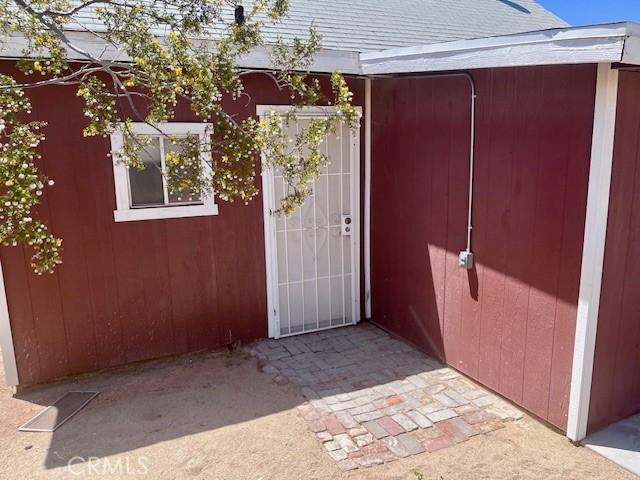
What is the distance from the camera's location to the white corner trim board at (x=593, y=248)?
312 cm

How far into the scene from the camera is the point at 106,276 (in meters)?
4.66

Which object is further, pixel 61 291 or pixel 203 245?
pixel 203 245

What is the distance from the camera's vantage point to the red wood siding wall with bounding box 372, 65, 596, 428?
11.4ft

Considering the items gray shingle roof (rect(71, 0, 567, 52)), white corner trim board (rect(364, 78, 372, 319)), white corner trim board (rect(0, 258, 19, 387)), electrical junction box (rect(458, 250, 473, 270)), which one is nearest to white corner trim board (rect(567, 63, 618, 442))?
electrical junction box (rect(458, 250, 473, 270))

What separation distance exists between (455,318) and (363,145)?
2082mm

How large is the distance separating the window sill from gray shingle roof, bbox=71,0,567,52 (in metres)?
1.56

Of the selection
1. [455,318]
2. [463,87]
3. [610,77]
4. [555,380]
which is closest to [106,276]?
[455,318]

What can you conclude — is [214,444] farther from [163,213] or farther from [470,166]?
[470,166]

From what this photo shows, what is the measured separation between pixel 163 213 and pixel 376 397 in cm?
254

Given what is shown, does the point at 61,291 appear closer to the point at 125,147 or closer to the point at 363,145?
the point at 125,147

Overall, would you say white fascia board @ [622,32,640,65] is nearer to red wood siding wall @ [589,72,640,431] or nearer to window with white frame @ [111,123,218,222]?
red wood siding wall @ [589,72,640,431]

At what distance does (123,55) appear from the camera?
3887 mm

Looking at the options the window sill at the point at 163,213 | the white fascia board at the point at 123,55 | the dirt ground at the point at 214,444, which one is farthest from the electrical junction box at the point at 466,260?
the window sill at the point at 163,213

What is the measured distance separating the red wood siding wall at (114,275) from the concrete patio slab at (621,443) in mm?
A: 3220
